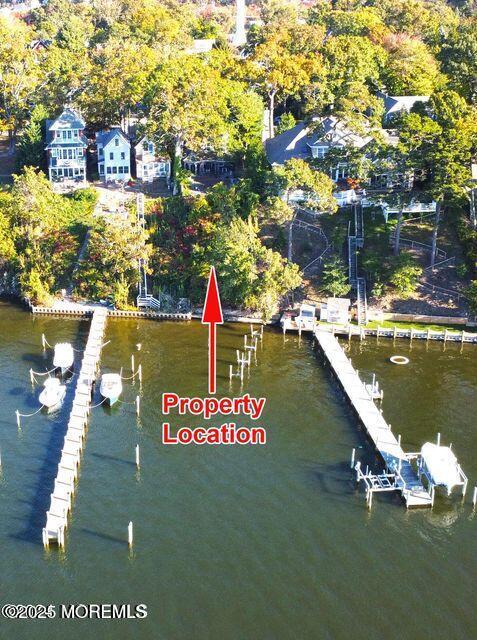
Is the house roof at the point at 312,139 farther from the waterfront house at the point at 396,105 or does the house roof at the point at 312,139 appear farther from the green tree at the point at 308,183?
the waterfront house at the point at 396,105

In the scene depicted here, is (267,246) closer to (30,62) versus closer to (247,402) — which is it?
(247,402)

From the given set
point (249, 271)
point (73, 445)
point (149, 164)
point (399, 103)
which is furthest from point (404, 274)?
point (73, 445)

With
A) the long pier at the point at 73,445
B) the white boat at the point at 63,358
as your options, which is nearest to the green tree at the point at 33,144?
the long pier at the point at 73,445

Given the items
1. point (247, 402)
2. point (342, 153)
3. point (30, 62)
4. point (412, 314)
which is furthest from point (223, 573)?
point (30, 62)

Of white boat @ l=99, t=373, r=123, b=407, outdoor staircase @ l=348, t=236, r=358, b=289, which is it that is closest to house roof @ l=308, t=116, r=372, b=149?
outdoor staircase @ l=348, t=236, r=358, b=289

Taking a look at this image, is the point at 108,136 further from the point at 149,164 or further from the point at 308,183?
the point at 308,183

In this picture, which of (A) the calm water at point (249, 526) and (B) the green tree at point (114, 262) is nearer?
(A) the calm water at point (249, 526)

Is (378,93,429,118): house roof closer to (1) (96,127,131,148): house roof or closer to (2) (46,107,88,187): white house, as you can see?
(1) (96,127,131,148): house roof

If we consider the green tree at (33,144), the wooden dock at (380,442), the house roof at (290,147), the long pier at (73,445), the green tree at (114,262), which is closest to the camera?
the long pier at (73,445)
